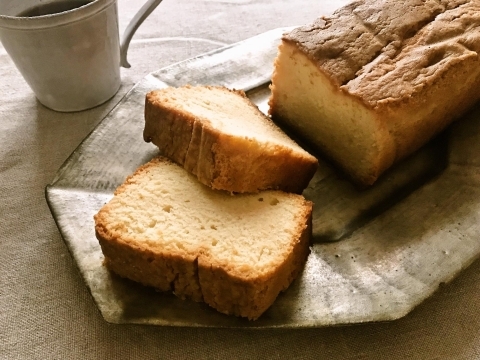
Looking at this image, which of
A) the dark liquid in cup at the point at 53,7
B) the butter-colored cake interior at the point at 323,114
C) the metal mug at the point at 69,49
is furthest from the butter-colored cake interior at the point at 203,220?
the dark liquid in cup at the point at 53,7

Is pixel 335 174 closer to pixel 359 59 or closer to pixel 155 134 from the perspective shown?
pixel 359 59

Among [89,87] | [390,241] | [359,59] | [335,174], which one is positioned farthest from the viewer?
[89,87]

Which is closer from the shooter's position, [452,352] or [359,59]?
[452,352]

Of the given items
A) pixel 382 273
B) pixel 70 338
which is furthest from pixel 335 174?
pixel 70 338

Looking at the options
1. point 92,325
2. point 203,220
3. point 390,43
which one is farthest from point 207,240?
point 390,43

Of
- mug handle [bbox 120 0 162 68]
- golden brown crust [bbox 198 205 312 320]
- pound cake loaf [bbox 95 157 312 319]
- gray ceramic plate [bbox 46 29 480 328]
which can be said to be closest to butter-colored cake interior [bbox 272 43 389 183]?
gray ceramic plate [bbox 46 29 480 328]

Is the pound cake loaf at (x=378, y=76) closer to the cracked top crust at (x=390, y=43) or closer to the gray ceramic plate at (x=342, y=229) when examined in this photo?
the cracked top crust at (x=390, y=43)
